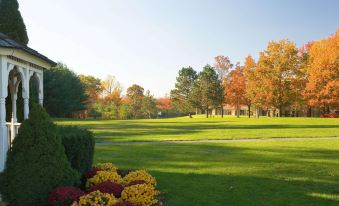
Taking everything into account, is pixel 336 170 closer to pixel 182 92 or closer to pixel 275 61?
pixel 275 61

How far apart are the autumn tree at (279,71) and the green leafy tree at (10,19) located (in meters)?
47.1

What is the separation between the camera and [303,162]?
13852 millimetres

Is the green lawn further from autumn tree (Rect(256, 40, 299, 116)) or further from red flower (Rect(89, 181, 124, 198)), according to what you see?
autumn tree (Rect(256, 40, 299, 116))

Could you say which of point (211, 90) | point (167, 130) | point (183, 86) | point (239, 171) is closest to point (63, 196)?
point (239, 171)

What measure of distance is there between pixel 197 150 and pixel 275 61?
43.8 m

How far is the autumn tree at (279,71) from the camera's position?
55.9 metres

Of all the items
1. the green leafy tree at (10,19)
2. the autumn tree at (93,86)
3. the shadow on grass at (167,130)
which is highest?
the autumn tree at (93,86)

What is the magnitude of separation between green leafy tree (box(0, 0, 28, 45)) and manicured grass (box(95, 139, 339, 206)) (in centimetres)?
569

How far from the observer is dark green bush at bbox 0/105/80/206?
23.8 feet

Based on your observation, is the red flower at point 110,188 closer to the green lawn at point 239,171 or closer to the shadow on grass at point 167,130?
the green lawn at point 239,171

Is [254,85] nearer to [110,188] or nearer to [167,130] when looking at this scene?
[167,130]

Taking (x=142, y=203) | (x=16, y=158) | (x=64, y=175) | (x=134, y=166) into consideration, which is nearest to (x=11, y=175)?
(x=16, y=158)

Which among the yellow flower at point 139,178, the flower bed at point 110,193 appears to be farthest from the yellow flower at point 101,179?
the yellow flower at point 139,178

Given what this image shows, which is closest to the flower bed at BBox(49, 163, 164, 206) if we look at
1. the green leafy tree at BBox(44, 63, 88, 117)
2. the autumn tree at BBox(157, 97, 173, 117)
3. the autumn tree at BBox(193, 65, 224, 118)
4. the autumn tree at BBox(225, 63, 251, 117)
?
the green leafy tree at BBox(44, 63, 88, 117)
